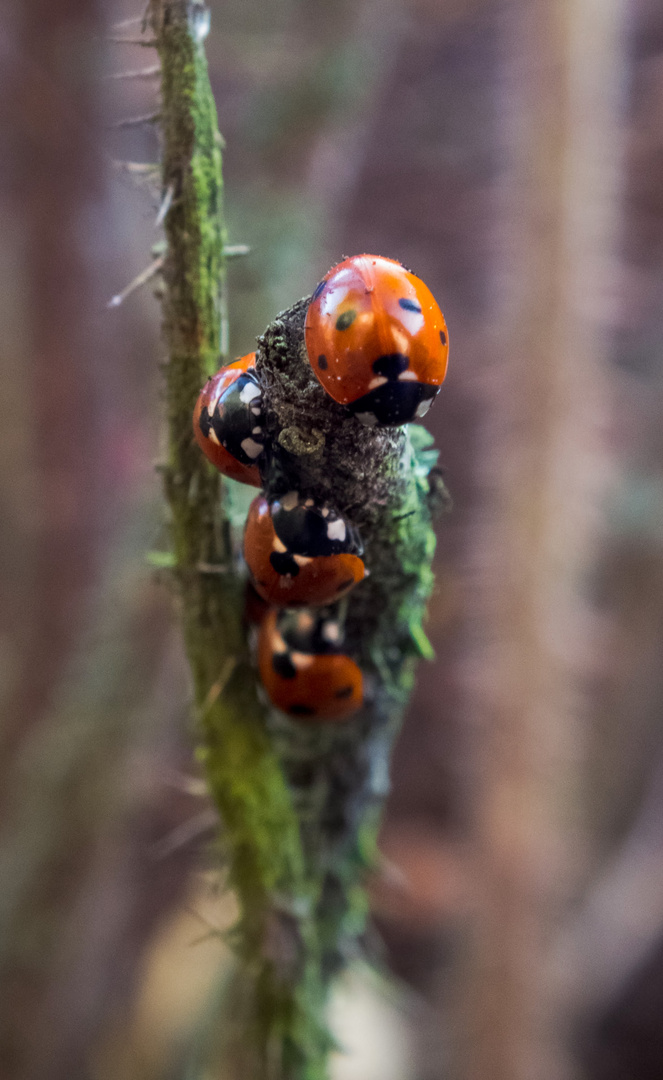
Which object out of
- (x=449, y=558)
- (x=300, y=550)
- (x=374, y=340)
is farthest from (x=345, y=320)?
(x=449, y=558)

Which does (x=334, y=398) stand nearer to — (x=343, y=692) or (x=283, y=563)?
(x=283, y=563)

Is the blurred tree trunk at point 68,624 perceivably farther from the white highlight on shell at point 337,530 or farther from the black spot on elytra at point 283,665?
the white highlight on shell at point 337,530

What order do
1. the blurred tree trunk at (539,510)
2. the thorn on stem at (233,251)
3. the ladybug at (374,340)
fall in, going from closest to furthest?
the ladybug at (374,340)
the thorn on stem at (233,251)
the blurred tree trunk at (539,510)

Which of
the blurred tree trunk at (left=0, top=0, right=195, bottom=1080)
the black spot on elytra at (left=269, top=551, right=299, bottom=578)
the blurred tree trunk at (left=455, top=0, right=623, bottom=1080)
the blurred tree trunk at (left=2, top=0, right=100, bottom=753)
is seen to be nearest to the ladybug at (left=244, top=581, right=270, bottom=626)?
the black spot on elytra at (left=269, top=551, right=299, bottom=578)

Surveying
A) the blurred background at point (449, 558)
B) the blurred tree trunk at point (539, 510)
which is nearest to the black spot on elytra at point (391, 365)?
the blurred background at point (449, 558)

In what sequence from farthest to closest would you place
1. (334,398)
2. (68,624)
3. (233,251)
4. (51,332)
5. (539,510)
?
(68,624)
(51,332)
(539,510)
(233,251)
(334,398)

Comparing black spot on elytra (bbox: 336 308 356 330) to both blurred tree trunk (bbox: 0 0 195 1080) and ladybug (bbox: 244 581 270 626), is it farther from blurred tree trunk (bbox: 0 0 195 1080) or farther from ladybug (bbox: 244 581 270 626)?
blurred tree trunk (bbox: 0 0 195 1080)
